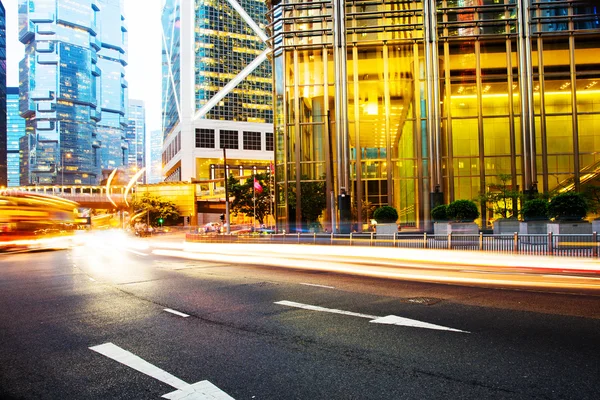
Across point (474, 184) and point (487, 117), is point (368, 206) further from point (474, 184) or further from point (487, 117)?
point (487, 117)

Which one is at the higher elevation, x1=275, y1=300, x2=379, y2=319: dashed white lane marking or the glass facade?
the glass facade

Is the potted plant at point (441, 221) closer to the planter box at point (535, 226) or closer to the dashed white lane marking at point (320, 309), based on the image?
the planter box at point (535, 226)

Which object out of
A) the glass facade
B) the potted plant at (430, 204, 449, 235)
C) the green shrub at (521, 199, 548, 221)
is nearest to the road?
the green shrub at (521, 199, 548, 221)

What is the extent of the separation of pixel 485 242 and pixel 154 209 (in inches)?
3403

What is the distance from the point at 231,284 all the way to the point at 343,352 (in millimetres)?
6771

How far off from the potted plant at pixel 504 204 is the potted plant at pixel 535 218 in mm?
2367

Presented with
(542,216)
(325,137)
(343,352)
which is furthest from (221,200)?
(343,352)

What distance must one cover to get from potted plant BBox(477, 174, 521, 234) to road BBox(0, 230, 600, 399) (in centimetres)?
1685

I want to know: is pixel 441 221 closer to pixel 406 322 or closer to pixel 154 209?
pixel 406 322

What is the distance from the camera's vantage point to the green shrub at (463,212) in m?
25.4

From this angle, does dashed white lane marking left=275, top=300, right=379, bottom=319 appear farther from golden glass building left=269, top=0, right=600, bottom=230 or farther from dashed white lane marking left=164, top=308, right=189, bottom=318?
golden glass building left=269, top=0, right=600, bottom=230

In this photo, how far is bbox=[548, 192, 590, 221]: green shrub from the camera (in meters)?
21.0

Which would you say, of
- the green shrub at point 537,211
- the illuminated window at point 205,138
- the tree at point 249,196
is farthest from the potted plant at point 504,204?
the illuminated window at point 205,138

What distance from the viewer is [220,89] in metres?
124
